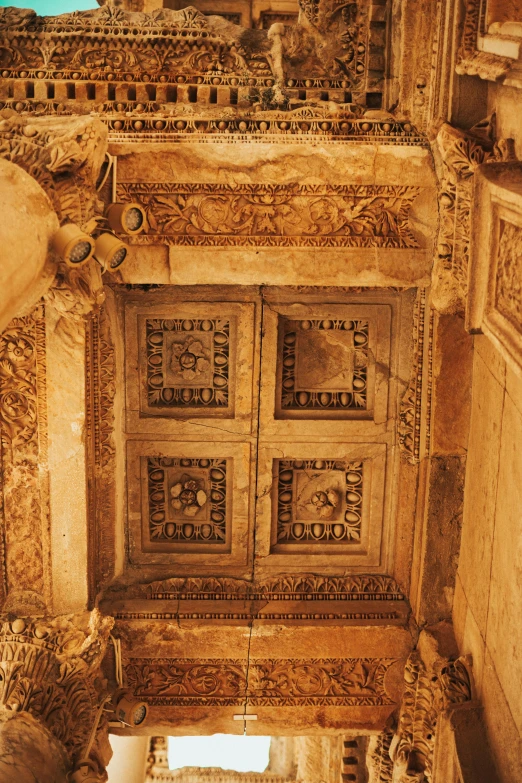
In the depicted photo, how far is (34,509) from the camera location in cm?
530

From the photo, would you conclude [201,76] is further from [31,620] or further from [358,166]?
[31,620]

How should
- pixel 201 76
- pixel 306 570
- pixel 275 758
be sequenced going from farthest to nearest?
1. pixel 275 758
2. pixel 306 570
3. pixel 201 76

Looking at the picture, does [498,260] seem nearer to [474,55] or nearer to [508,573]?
[474,55]

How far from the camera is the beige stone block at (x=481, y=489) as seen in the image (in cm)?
474

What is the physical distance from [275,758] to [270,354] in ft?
22.5

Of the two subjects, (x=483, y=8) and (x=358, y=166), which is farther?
(x=358, y=166)

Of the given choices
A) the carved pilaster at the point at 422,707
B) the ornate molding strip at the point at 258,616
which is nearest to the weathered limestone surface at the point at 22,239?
the ornate molding strip at the point at 258,616

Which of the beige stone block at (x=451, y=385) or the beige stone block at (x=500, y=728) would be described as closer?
the beige stone block at (x=500, y=728)

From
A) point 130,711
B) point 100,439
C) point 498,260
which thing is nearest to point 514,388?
point 498,260

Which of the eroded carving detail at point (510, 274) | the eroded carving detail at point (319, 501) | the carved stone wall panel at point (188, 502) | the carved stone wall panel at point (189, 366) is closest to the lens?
the eroded carving detail at point (510, 274)

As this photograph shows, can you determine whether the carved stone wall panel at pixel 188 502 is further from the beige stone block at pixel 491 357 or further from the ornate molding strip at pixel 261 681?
the beige stone block at pixel 491 357

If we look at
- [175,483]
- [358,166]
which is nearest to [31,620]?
[175,483]

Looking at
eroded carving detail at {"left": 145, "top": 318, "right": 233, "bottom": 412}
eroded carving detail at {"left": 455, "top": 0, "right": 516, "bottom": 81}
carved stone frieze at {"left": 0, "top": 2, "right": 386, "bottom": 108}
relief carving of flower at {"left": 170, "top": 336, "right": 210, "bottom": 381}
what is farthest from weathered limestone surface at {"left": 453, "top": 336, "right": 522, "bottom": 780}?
carved stone frieze at {"left": 0, "top": 2, "right": 386, "bottom": 108}

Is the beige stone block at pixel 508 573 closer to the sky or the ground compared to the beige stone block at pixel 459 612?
closer to the sky
